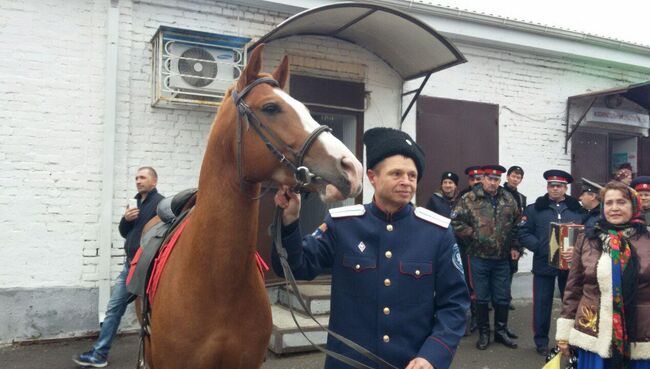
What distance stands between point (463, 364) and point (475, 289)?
1.06 m

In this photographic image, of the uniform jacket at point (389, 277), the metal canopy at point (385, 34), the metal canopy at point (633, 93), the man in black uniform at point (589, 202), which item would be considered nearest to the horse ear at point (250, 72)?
the uniform jacket at point (389, 277)

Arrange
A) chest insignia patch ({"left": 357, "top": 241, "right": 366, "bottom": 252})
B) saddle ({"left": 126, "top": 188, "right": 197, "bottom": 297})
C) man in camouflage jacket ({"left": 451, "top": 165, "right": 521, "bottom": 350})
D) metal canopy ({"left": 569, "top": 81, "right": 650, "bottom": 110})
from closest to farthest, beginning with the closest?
chest insignia patch ({"left": 357, "top": 241, "right": 366, "bottom": 252}) → saddle ({"left": 126, "top": 188, "right": 197, "bottom": 297}) → man in camouflage jacket ({"left": 451, "top": 165, "right": 521, "bottom": 350}) → metal canopy ({"left": 569, "top": 81, "right": 650, "bottom": 110})

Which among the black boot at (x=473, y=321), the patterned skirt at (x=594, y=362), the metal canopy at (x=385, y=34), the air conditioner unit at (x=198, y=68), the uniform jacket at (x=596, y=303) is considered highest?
the metal canopy at (x=385, y=34)

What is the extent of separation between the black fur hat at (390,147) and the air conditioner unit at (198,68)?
4219 millimetres

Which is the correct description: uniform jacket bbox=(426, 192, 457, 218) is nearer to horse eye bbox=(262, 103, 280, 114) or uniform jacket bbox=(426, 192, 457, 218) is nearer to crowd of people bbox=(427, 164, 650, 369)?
crowd of people bbox=(427, 164, 650, 369)

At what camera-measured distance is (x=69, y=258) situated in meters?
5.89

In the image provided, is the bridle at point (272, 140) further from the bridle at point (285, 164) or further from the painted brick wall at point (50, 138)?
the painted brick wall at point (50, 138)

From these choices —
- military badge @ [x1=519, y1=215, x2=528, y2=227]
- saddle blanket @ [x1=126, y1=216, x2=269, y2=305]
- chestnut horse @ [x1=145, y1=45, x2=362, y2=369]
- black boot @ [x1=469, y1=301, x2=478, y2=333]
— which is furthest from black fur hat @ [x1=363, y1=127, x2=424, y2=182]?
black boot @ [x1=469, y1=301, x2=478, y2=333]

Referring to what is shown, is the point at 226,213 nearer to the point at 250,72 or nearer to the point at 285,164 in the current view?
the point at 285,164

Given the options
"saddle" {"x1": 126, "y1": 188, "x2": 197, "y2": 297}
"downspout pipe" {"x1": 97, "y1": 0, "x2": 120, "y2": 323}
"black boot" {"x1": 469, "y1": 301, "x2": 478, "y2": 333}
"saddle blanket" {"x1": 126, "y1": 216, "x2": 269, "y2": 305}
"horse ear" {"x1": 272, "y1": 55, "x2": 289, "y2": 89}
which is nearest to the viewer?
"horse ear" {"x1": 272, "y1": 55, "x2": 289, "y2": 89}

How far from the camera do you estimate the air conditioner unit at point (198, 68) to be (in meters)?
6.04

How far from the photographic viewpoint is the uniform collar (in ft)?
7.66

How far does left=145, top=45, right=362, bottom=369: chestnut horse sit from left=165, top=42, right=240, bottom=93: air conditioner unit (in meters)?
3.85

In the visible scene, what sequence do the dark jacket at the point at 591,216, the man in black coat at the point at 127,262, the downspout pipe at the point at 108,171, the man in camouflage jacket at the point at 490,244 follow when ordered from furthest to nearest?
the man in camouflage jacket at the point at 490,244 < the downspout pipe at the point at 108,171 < the dark jacket at the point at 591,216 < the man in black coat at the point at 127,262
